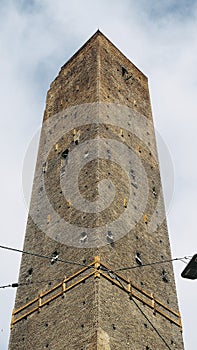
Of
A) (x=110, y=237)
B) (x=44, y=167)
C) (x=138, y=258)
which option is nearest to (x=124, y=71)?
(x=44, y=167)

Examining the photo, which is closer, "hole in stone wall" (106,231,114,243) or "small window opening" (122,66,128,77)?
"hole in stone wall" (106,231,114,243)

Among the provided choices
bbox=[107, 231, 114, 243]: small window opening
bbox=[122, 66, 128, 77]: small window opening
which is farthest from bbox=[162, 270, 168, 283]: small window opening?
bbox=[122, 66, 128, 77]: small window opening

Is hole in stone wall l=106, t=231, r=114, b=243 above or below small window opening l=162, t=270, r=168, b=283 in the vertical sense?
above

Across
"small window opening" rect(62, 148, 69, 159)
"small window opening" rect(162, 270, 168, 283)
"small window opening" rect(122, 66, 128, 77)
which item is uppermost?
"small window opening" rect(122, 66, 128, 77)

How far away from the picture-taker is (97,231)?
14148 mm

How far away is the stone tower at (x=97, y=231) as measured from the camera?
12875 mm

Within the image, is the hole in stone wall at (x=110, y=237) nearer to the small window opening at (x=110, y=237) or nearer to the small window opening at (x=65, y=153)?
the small window opening at (x=110, y=237)

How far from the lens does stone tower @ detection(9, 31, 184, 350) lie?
12.9 meters

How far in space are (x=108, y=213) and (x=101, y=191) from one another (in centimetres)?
68

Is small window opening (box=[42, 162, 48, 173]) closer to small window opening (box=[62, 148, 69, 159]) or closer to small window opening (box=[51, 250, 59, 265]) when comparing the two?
small window opening (box=[62, 148, 69, 159])

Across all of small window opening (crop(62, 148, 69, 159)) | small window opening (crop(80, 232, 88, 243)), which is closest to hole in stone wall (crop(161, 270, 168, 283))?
small window opening (crop(80, 232, 88, 243))

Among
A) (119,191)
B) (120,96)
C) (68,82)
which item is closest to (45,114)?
(68,82)

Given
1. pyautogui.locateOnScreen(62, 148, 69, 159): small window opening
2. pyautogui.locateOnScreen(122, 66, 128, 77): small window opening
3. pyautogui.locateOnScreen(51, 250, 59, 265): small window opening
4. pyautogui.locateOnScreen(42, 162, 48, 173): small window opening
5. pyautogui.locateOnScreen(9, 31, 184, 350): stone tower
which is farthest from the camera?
pyautogui.locateOnScreen(122, 66, 128, 77): small window opening

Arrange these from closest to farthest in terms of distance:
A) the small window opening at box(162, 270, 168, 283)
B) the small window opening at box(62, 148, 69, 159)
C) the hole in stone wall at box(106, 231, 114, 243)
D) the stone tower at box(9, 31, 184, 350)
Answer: the stone tower at box(9, 31, 184, 350), the hole in stone wall at box(106, 231, 114, 243), the small window opening at box(162, 270, 168, 283), the small window opening at box(62, 148, 69, 159)
